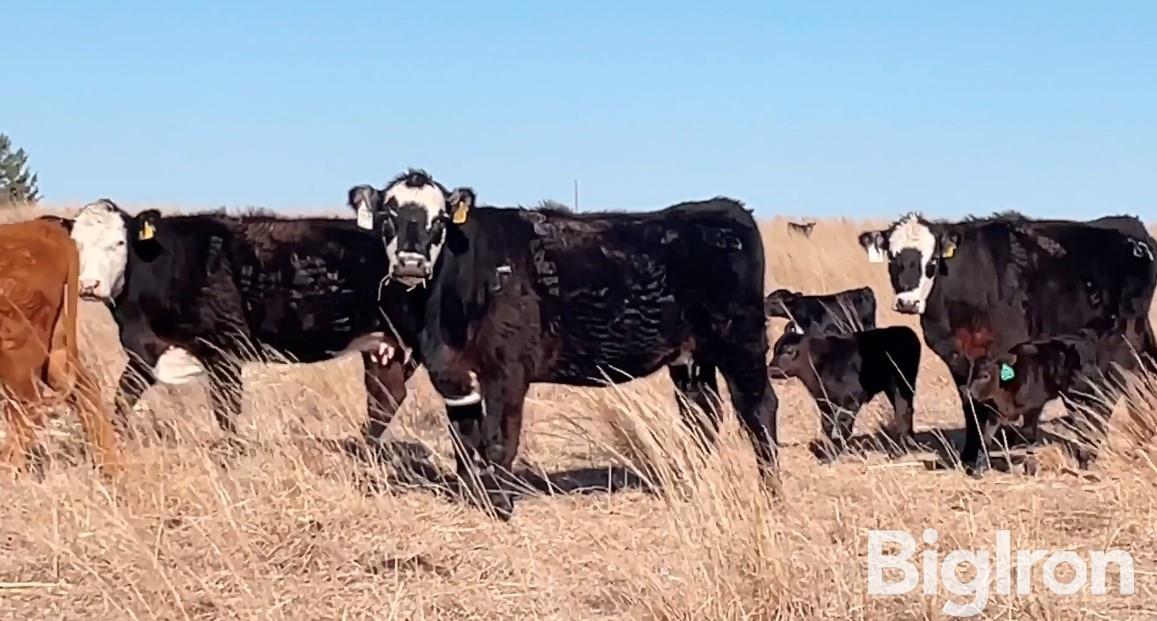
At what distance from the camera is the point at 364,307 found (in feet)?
27.0

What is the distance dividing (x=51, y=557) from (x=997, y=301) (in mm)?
5858

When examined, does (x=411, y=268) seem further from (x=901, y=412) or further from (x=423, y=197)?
(x=901, y=412)

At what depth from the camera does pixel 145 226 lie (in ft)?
26.9

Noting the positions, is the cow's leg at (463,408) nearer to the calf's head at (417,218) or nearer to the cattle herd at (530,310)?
the cattle herd at (530,310)

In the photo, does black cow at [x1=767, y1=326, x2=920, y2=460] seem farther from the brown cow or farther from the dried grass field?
the brown cow

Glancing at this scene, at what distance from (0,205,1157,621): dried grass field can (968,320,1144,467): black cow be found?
490mm

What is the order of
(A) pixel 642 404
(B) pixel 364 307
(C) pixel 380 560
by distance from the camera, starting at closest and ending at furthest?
(C) pixel 380 560, (A) pixel 642 404, (B) pixel 364 307

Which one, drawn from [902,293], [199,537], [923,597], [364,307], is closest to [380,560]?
[199,537]

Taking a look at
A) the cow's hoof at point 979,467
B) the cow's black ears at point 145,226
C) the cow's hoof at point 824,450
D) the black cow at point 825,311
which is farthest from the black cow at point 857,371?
the cow's black ears at point 145,226

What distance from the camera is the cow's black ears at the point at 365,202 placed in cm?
700

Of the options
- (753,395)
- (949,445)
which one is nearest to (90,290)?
(753,395)

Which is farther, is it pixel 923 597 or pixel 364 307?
pixel 364 307

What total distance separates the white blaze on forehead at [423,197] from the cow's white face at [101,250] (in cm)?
218

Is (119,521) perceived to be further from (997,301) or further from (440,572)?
(997,301)
